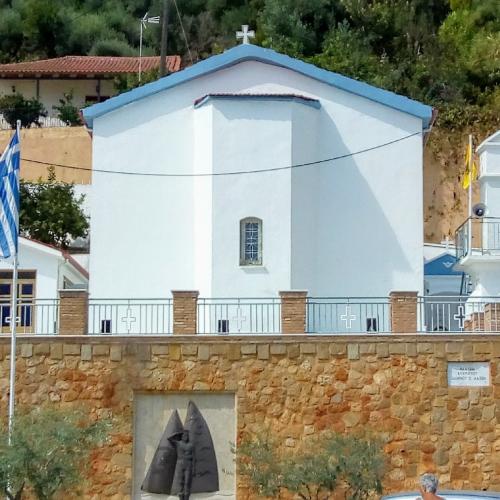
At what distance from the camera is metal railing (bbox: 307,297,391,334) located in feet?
85.9

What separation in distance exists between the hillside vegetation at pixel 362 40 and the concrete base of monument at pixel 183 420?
66.5 ft

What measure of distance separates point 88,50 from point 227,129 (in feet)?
112

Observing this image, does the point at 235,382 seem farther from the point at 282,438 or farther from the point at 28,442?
the point at 28,442

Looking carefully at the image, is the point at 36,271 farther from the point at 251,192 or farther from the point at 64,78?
the point at 64,78

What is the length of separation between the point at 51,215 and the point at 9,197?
614 inches

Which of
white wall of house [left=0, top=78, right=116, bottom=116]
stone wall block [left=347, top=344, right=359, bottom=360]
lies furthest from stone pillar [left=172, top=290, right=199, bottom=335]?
white wall of house [left=0, top=78, right=116, bottom=116]

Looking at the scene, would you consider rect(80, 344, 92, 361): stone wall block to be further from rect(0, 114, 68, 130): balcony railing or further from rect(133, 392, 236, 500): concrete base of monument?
rect(0, 114, 68, 130): balcony railing

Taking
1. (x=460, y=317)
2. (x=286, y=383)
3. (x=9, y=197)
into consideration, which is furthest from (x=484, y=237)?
(x=9, y=197)

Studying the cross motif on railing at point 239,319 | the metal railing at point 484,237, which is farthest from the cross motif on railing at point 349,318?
the metal railing at point 484,237

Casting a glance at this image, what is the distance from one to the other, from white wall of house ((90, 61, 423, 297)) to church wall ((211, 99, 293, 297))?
0.07ft

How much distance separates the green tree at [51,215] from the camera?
39.3m

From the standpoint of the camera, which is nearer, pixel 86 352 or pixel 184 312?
pixel 86 352

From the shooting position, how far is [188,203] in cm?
2881

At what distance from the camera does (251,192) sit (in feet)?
92.0
